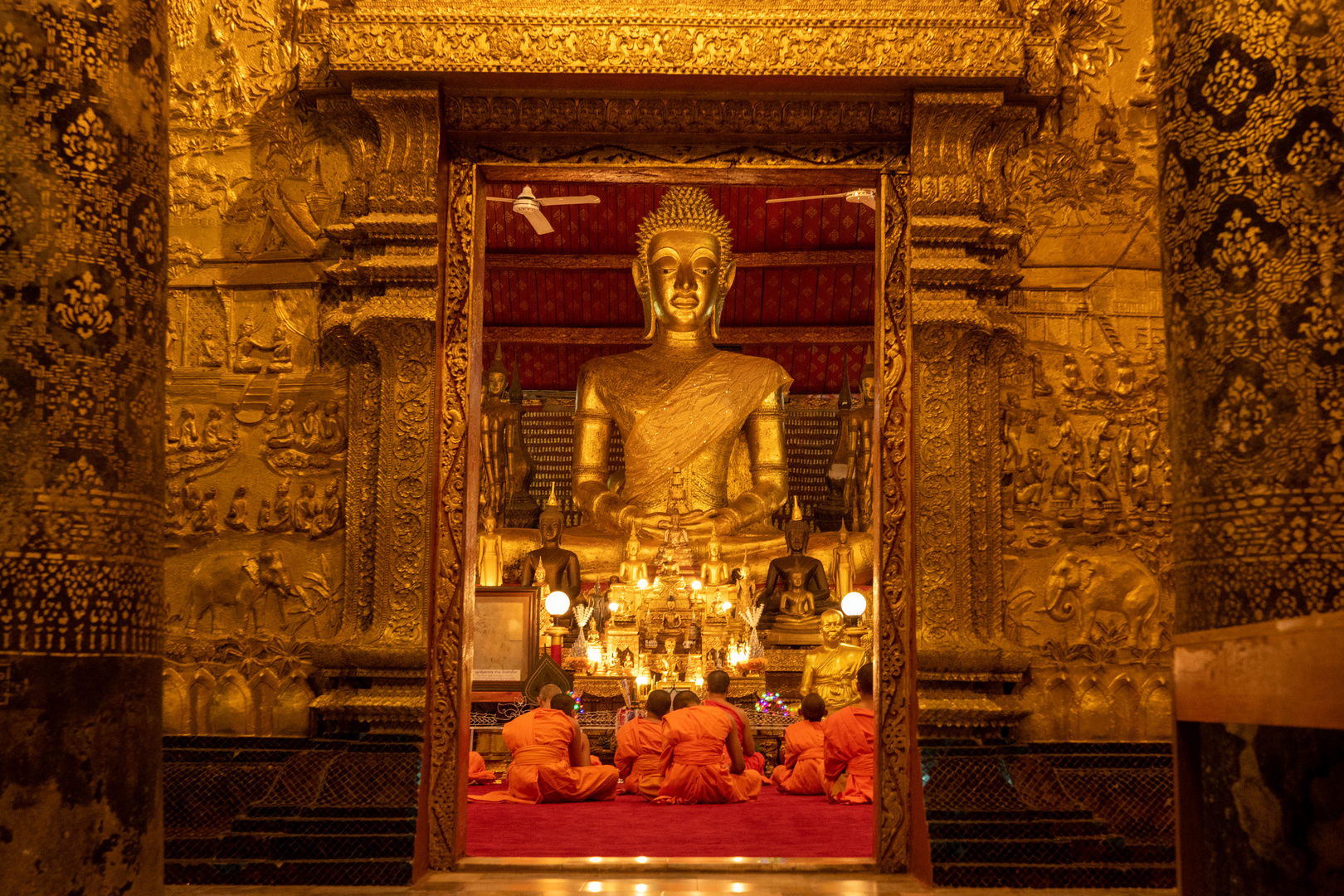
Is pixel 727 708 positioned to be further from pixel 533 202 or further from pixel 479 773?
pixel 533 202

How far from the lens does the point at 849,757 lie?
7684mm

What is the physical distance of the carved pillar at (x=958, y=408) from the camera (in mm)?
5008

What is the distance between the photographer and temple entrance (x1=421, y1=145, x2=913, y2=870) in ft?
17.4

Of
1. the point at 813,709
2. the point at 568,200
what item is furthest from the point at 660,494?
the point at 813,709

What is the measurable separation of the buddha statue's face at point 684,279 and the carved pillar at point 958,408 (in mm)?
5193

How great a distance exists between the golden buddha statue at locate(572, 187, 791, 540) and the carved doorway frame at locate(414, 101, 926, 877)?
→ 4.94 m

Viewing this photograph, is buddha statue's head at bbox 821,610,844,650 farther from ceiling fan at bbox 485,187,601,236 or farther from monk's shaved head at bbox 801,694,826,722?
ceiling fan at bbox 485,187,601,236

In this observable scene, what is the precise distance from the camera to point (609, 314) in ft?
40.8

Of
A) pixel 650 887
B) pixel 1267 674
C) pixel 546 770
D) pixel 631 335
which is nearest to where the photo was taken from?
pixel 1267 674

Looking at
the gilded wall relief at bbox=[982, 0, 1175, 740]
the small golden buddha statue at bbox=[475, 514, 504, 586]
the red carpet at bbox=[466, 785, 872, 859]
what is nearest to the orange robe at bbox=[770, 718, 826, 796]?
the red carpet at bbox=[466, 785, 872, 859]

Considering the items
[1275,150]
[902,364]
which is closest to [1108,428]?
[902,364]

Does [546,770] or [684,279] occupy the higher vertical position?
[684,279]

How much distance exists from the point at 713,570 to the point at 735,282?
3.34m

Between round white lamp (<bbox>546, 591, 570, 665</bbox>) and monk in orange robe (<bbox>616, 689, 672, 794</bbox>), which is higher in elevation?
round white lamp (<bbox>546, 591, 570, 665</bbox>)
